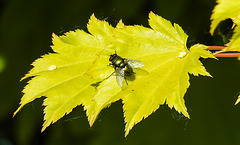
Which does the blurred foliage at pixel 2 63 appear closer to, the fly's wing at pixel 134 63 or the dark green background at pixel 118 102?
the dark green background at pixel 118 102

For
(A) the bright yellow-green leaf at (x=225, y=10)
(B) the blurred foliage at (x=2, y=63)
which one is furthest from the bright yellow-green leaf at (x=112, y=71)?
(B) the blurred foliage at (x=2, y=63)

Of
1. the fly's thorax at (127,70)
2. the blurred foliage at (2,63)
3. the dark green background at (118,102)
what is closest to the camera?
the fly's thorax at (127,70)

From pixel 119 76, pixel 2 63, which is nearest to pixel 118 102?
pixel 2 63

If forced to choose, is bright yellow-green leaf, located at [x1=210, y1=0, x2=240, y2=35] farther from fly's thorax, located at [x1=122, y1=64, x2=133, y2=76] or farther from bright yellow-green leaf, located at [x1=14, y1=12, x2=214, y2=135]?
fly's thorax, located at [x1=122, y1=64, x2=133, y2=76]

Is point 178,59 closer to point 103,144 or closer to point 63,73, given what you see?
point 63,73

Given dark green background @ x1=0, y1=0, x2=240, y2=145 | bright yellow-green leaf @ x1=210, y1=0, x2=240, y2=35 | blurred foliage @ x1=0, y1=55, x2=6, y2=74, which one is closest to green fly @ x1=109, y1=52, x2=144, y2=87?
bright yellow-green leaf @ x1=210, y1=0, x2=240, y2=35

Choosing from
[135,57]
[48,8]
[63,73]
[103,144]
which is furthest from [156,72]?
[48,8]
